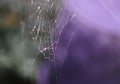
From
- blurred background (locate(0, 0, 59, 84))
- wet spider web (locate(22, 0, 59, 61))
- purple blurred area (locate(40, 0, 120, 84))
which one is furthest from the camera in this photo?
blurred background (locate(0, 0, 59, 84))

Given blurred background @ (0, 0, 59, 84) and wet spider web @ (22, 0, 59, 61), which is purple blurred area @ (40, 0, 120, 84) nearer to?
wet spider web @ (22, 0, 59, 61)

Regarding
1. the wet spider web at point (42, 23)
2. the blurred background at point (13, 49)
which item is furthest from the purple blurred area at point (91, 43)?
the blurred background at point (13, 49)

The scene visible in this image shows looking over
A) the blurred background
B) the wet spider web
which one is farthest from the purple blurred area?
the blurred background

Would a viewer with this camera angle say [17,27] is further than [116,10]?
Yes

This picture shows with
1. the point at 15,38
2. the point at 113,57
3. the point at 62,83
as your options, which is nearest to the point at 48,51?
the point at 62,83

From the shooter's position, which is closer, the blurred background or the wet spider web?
the wet spider web

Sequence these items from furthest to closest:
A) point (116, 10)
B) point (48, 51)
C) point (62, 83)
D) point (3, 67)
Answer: point (3, 67) < point (48, 51) < point (62, 83) < point (116, 10)

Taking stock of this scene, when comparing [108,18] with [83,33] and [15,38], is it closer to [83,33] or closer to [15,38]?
[83,33]

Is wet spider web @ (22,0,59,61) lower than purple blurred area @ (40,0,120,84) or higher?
higher

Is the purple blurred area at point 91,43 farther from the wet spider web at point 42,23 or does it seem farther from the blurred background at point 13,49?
the blurred background at point 13,49
